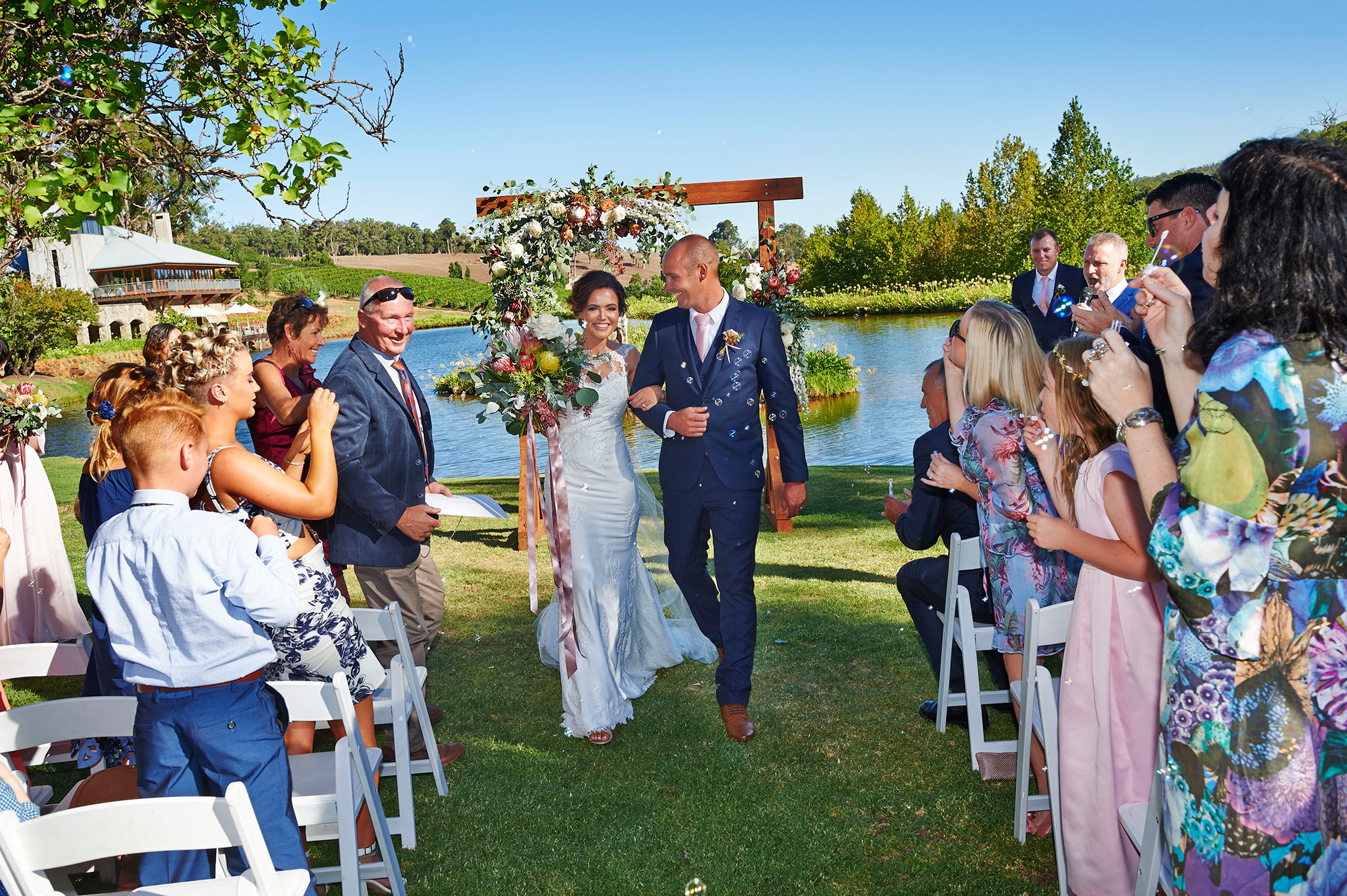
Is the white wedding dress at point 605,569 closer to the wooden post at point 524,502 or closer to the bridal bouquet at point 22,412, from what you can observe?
the wooden post at point 524,502

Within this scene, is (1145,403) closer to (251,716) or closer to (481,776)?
(251,716)

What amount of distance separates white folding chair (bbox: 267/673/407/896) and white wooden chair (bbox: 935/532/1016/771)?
8.29 feet

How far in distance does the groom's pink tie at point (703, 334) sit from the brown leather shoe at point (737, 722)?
74.4 inches

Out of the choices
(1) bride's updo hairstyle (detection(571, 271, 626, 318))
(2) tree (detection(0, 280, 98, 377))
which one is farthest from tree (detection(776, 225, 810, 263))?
(1) bride's updo hairstyle (detection(571, 271, 626, 318))

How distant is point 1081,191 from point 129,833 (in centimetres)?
4275

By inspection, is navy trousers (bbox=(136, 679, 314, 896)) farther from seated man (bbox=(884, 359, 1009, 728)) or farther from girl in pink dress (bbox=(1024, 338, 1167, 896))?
seated man (bbox=(884, 359, 1009, 728))

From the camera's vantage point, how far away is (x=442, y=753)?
4.28m

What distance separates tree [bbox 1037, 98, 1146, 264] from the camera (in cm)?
3756

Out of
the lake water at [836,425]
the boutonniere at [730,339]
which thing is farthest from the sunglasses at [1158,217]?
the lake water at [836,425]

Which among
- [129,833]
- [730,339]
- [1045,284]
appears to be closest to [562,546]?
[730,339]

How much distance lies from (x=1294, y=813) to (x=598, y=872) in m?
2.44

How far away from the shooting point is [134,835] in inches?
73.7

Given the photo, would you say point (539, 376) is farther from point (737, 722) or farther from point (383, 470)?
point (737, 722)

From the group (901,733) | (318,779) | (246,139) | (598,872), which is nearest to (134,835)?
(318,779)
